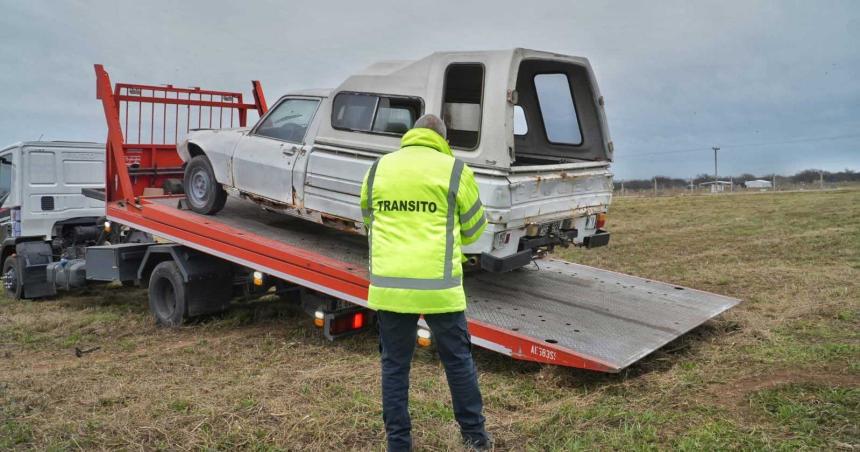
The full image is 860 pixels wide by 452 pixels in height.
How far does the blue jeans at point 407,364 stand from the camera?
383 centimetres

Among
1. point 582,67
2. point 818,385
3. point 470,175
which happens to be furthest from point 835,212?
point 470,175

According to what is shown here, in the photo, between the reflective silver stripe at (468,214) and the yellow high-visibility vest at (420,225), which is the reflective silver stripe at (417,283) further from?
the reflective silver stripe at (468,214)

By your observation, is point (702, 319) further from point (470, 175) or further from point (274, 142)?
point (274, 142)

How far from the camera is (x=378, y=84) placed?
258 inches

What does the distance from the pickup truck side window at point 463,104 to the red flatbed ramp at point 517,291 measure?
1.38m

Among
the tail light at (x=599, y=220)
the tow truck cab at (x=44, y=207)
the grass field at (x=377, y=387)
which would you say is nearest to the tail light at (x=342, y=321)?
the grass field at (x=377, y=387)

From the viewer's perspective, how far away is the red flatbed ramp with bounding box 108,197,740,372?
5.30m

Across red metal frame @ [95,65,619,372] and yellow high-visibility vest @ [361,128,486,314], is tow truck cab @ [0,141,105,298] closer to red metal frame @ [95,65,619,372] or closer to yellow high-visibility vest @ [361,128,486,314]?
red metal frame @ [95,65,619,372]

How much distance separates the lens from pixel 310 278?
20.9ft

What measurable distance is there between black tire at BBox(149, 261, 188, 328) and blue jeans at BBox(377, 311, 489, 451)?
4368 millimetres

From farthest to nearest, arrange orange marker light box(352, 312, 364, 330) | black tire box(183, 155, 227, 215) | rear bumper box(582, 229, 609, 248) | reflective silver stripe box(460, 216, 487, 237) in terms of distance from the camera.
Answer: black tire box(183, 155, 227, 215) < rear bumper box(582, 229, 609, 248) < orange marker light box(352, 312, 364, 330) < reflective silver stripe box(460, 216, 487, 237)

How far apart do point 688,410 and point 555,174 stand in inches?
94.3

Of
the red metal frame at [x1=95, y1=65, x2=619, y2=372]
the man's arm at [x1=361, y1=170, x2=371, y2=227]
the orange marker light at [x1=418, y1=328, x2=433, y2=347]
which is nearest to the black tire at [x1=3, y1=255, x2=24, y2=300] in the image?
the red metal frame at [x1=95, y1=65, x2=619, y2=372]

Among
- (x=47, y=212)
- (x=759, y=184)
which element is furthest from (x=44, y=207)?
(x=759, y=184)
